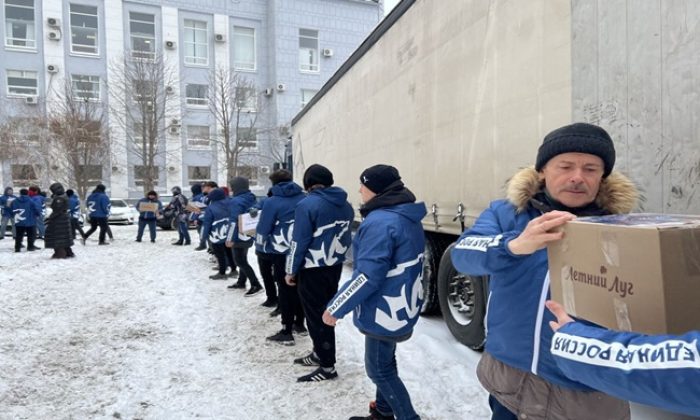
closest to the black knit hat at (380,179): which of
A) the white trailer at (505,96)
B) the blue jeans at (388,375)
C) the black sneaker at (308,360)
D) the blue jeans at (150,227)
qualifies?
the blue jeans at (388,375)

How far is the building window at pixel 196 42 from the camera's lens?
103ft

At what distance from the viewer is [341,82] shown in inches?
322

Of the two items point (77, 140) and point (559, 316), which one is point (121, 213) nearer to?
point (77, 140)

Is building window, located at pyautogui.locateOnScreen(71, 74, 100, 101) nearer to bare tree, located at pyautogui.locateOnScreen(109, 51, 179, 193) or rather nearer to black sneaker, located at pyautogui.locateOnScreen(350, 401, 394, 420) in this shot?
bare tree, located at pyautogui.locateOnScreen(109, 51, 179, 193)

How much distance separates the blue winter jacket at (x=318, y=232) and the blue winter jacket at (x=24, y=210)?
37.8 ft

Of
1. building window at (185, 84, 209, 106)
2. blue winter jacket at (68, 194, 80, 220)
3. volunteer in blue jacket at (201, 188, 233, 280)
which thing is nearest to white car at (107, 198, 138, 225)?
blue winter jacket at (68, 194, 80, 220)

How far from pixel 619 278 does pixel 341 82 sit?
24.5 feet

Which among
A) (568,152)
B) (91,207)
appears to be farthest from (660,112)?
(91,207)

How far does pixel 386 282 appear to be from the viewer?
9.27ft

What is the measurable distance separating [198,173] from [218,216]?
23.8 metres

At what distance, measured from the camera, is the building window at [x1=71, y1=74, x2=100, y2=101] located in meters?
27.0

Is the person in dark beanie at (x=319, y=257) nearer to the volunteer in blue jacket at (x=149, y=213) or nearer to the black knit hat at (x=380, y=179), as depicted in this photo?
the black knit hat at (x=380, y=179)

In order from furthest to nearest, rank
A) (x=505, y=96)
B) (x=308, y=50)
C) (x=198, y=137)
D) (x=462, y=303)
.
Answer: (x=308, y=50)
(x=198, y=137)
(x=462, y=303)
(x=505, y=96)

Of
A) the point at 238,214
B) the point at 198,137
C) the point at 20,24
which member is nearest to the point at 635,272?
the point at 238,214
